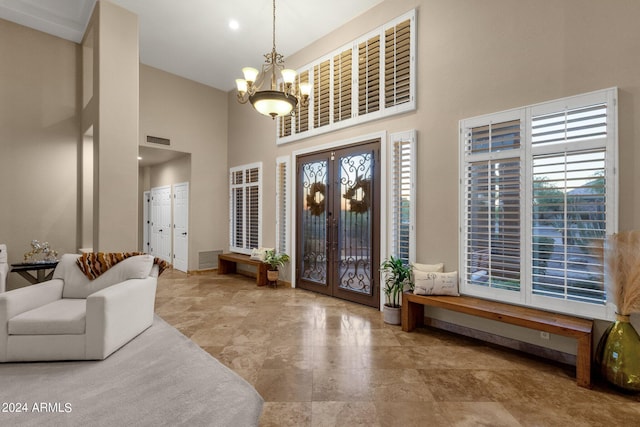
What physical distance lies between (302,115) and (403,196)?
251cm

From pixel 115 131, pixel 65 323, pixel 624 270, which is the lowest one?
pixel 65 323

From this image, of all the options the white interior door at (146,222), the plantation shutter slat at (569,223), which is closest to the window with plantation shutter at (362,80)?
the plantation shutter slat at (569,223)

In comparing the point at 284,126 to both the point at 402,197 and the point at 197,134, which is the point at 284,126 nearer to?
the point at 197,134

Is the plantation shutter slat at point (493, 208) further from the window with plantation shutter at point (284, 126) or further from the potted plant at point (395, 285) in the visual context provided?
the window with plantation shutter at point (284, 126)

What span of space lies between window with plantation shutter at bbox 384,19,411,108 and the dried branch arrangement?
2592mm

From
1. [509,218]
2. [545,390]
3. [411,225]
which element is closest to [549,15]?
[509,218]

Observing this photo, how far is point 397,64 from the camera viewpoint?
13.1 ft

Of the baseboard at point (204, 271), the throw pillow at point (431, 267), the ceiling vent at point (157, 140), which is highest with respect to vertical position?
the ceiling vent at point (157, 140)

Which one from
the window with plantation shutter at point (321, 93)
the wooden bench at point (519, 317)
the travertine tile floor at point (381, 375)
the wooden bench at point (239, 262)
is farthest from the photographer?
the wooden bench at point (239, 262)

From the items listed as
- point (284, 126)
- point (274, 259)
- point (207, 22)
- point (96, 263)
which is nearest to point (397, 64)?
point (284, 126)

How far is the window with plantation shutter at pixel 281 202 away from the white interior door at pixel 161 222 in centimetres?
342

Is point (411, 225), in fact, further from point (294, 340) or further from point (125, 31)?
point (125, 31)

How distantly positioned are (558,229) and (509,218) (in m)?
0.41

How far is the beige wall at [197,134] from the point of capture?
6069 mm
